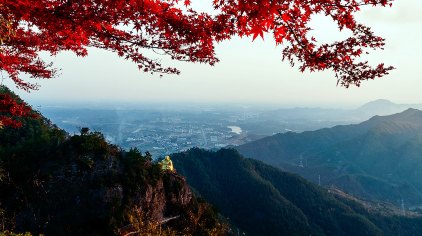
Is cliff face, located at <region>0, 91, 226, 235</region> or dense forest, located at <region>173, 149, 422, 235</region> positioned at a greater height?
cliff face, located at <region>0, 91, 226, 235</region>

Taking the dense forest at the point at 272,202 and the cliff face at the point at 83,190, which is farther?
the dense forest at the point at 272,202

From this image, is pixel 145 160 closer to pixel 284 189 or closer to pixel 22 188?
pixel 22 188

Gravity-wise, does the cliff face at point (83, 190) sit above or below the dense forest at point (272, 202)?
above

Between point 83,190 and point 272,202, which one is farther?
point 272,202

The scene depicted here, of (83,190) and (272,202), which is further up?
(83,190)

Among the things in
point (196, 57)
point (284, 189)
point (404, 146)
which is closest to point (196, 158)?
point (284, 189)
